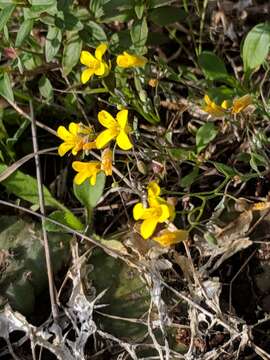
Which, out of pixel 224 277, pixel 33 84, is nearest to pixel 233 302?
pixel 224 277

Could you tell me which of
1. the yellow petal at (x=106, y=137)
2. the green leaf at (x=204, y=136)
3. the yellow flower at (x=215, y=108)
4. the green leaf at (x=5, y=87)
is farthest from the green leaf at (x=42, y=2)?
→ the green leaf at (x=204, y=136)

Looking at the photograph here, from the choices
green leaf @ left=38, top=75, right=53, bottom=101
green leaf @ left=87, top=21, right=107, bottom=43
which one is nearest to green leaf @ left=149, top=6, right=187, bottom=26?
green leaf @ left=87, top=21, right=107, bottom=43

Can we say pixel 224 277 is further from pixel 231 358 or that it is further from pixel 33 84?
pixel 33 84

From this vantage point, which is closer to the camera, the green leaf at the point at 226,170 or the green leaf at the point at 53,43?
the green leaf at the point at 226,170

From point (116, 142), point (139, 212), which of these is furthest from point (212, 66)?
point (139, 212)

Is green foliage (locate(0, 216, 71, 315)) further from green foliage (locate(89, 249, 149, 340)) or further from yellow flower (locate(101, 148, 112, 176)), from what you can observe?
yellow flower (locate(101, 148, 112, 176))

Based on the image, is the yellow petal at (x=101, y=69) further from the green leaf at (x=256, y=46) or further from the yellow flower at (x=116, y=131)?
the green leaf at (x=256, y=46)
